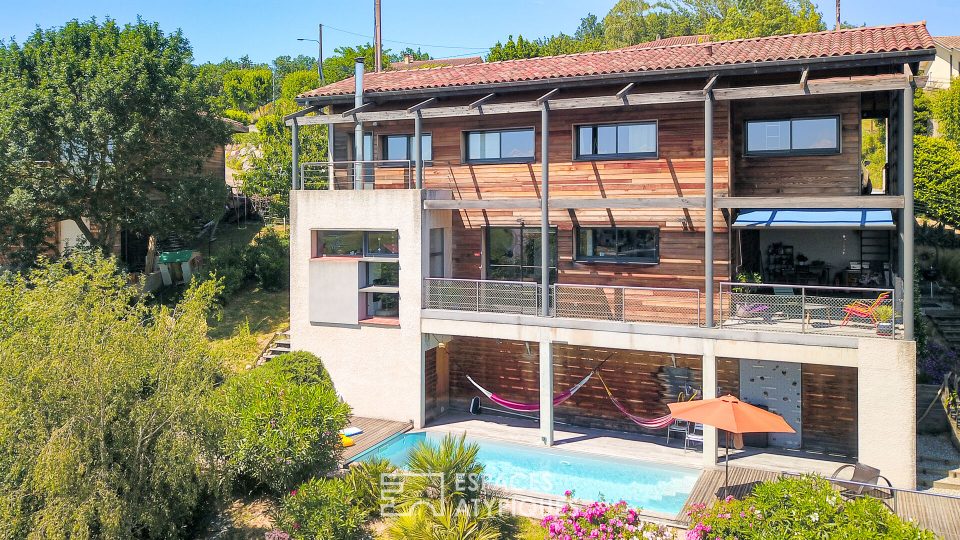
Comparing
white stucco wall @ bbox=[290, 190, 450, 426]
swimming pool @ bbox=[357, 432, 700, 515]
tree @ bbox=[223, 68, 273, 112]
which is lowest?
swimming pool @ bbox=[357, 432, 700, 515]

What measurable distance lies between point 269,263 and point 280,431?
18.3 m

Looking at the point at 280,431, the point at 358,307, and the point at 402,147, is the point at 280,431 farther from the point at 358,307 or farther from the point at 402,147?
the point at 402,147

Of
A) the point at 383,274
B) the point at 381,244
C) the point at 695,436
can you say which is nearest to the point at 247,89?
the point at 381,244

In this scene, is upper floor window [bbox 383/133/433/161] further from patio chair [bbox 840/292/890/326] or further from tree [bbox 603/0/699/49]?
tree [bbox 603/0/699/49]

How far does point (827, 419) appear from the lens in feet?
60.7

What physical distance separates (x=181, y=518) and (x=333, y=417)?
322 cm

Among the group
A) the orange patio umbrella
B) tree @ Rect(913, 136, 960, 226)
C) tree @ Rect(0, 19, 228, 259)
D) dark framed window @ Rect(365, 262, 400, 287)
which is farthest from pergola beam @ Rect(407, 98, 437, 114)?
tree @ Rect(913, 136, 960, 226)

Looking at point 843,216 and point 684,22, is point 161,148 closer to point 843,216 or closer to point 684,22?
point 843,216

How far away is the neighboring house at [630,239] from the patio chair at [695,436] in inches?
35.5

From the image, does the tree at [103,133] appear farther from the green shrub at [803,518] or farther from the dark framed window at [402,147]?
the green shrub at [803,518]

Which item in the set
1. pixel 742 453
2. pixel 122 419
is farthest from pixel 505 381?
pixel 122 419

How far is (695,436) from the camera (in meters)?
18.7

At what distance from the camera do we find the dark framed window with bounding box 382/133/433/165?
22627 millimetres

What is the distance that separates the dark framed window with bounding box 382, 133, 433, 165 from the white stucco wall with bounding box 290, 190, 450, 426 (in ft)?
6.84
